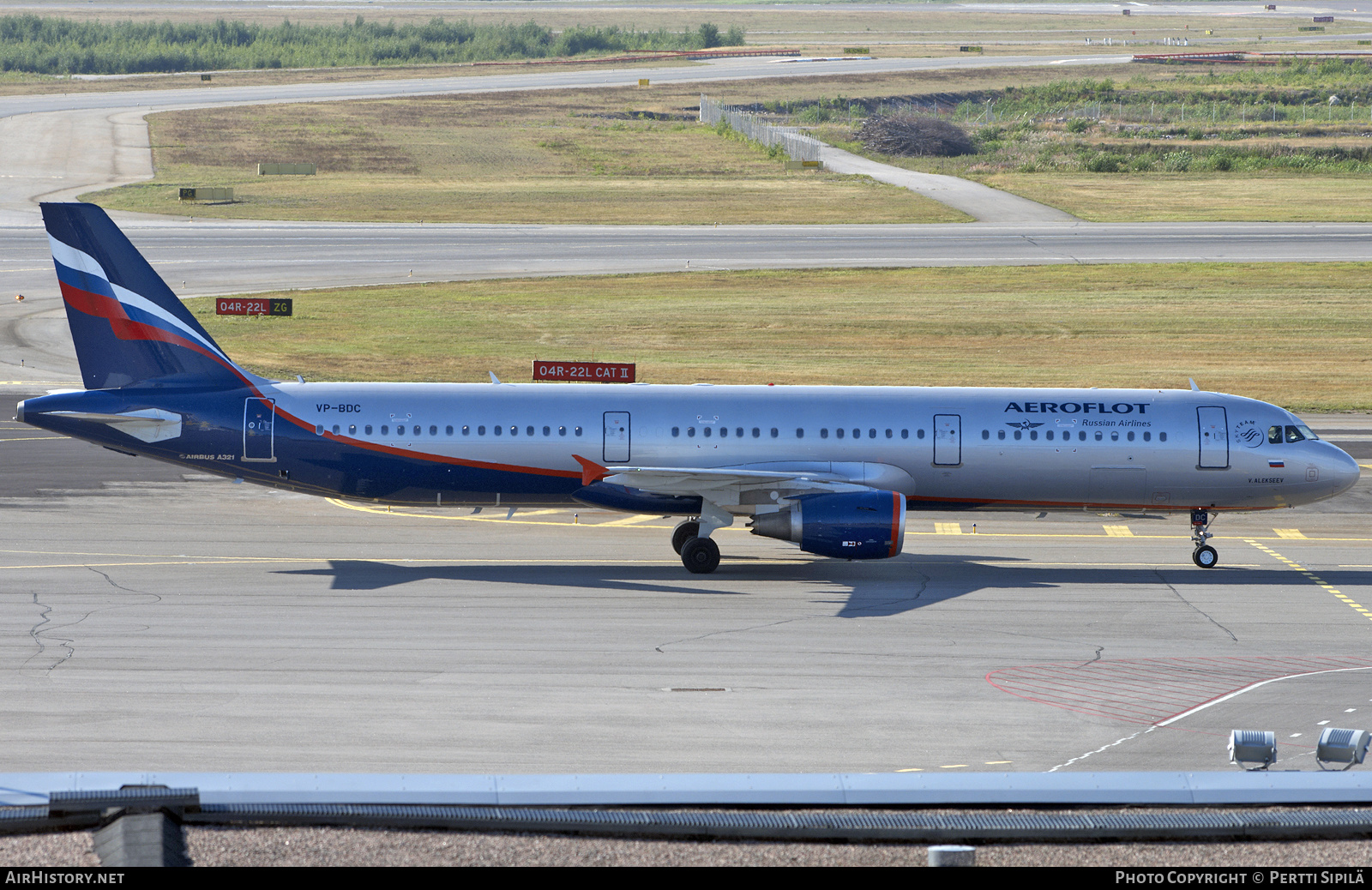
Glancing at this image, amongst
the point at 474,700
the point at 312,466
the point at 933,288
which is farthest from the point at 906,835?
the point at 933,288

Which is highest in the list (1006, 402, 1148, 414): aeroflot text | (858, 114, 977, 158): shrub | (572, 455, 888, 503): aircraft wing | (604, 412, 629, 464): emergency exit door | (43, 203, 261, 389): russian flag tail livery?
(858, 114, 977, 158): shrub

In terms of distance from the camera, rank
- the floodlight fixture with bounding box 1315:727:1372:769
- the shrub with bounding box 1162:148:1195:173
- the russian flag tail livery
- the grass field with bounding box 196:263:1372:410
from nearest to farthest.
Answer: the floodlight fixture with bounding box 1315:727:1372:769 → the russian flag tail livery → the grass field with bounding box 196:263:1372:410 → the shrub with bounding box 1162:148:1195:173

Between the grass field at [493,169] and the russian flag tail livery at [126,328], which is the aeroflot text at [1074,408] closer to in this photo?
the russian flag tail livery at [126,328]

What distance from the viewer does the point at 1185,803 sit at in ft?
44.3

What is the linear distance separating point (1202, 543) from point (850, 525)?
10.4 meters

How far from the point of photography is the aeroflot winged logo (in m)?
33.6

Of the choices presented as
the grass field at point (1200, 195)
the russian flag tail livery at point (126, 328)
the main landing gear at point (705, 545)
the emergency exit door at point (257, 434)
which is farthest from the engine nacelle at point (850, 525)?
the grass field at point (1200, 195)

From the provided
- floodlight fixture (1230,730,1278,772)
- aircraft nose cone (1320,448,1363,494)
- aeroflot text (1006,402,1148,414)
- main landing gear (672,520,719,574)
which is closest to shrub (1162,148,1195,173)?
aircraft nose cone (1320,448,1363,494)

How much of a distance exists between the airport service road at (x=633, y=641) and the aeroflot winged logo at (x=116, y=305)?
18.5 ft

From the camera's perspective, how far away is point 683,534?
115 ft

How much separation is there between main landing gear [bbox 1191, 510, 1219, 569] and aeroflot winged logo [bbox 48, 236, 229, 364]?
25.5 meters

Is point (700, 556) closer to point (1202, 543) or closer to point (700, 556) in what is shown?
point (700, 556)
